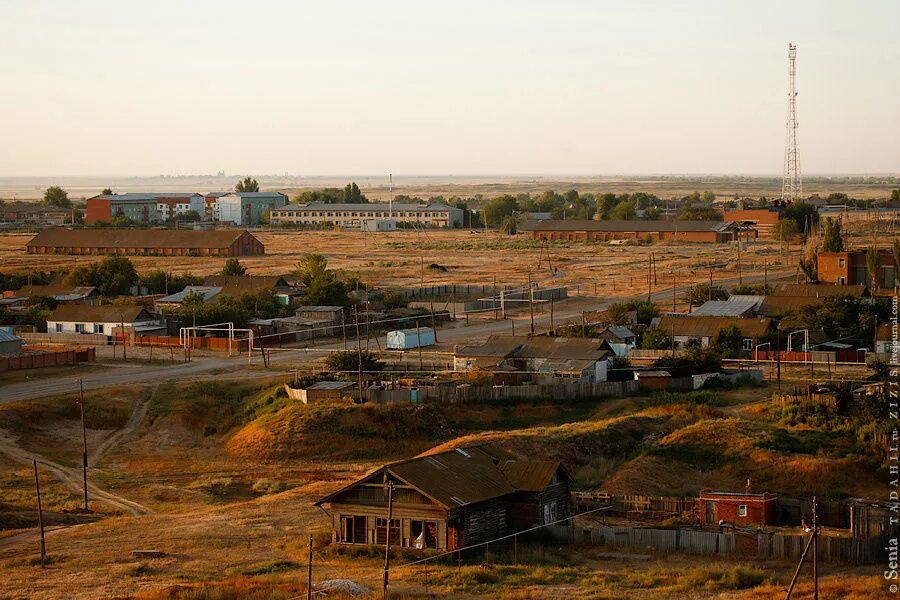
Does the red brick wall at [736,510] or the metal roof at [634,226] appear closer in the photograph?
the red brick wall at [736,510]

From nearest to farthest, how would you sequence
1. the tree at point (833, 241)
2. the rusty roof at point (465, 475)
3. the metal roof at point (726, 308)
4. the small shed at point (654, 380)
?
the rusty roof at point (465, 475) → the small shed at point (654, 380) → the metal roof at point (726, 308) → the tree at point (833, 241)

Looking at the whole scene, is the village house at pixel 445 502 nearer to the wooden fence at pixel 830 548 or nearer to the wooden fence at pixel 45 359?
the wooden fence at pixel 830 548

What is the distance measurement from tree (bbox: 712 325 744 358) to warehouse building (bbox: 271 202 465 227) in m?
108

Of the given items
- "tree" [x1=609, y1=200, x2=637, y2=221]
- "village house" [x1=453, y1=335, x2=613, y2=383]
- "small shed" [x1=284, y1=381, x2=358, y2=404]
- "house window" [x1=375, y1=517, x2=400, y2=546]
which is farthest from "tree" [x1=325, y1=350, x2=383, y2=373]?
"tree" [x1=609, y1=200, x2=637, y2=221]

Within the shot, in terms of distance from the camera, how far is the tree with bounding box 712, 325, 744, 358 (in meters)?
51.0

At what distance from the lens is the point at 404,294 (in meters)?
71.6

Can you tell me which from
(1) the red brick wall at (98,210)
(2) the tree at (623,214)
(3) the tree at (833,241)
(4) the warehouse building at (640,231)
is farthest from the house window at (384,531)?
(1) the red brick wall at (98,210)

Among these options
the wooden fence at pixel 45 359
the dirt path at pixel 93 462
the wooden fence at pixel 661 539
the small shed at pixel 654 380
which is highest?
the wooden fence at pixel 45 359

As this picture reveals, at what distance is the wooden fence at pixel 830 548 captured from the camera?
25.1 m

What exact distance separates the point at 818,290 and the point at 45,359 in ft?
117

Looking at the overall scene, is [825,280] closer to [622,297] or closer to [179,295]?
[622,297]

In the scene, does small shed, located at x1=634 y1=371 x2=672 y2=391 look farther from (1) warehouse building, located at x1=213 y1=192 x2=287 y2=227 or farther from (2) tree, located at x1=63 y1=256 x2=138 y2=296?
(1) warehouse building, located at x1=213 y1=192 x2=287 y2=227

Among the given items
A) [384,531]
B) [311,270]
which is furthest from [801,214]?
[384,531]

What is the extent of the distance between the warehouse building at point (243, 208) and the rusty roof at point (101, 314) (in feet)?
363
